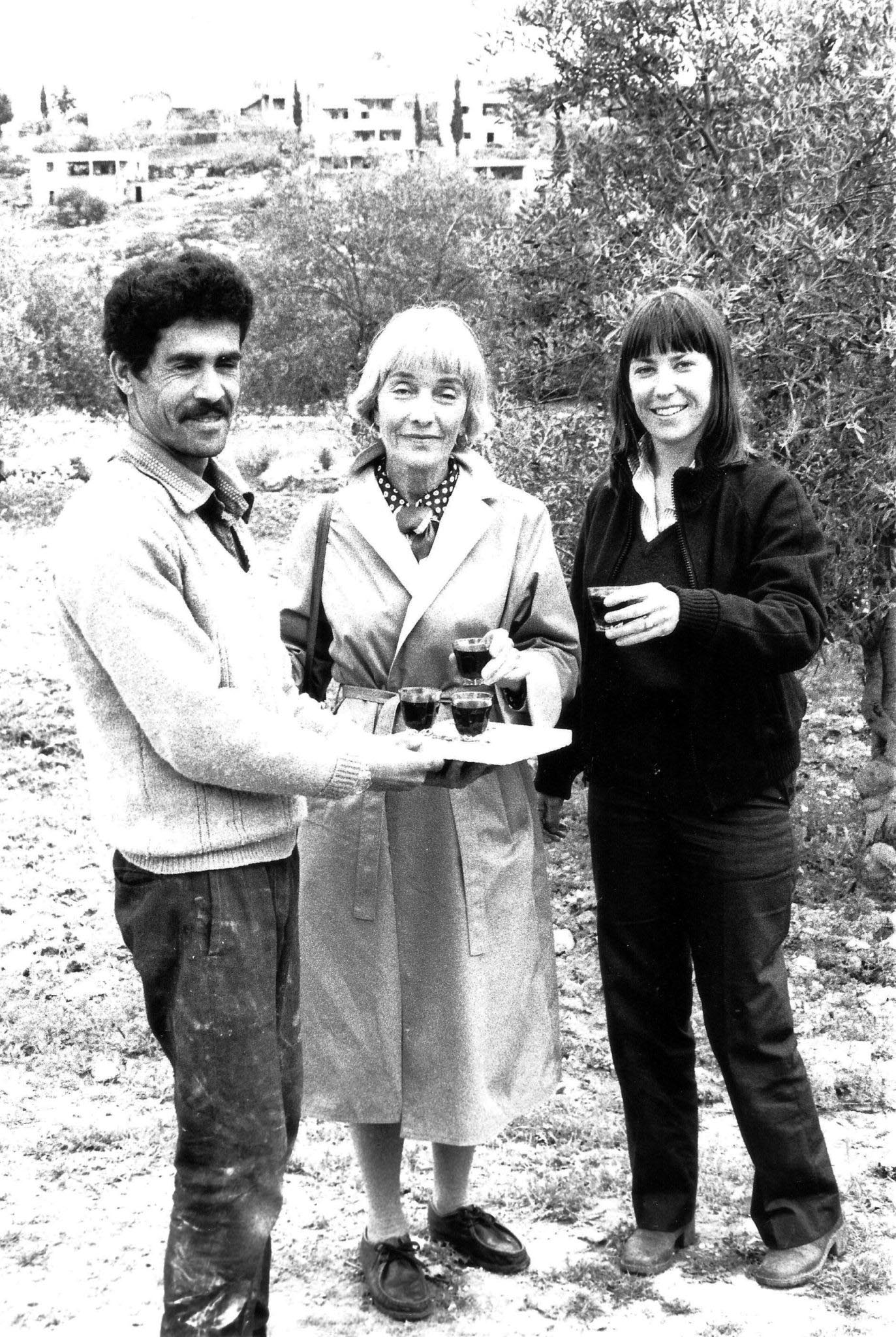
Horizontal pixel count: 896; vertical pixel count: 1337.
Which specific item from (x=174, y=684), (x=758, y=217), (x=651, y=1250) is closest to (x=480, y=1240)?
(x=651, y=1250)

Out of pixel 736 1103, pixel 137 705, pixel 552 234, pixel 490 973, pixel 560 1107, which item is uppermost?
pixel 552 234

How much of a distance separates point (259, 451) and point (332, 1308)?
55.4ft

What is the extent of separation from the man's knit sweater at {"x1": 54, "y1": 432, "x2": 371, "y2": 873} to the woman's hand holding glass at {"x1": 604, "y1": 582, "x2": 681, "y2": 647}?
701 millimetres

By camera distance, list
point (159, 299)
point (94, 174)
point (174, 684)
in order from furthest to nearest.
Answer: point (94, 174)
point (159, 299)
point (174, 684)

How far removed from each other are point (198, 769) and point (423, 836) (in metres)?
0.99

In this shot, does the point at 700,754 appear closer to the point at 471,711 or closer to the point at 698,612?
the point at 698,612

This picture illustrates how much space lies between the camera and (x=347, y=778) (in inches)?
109

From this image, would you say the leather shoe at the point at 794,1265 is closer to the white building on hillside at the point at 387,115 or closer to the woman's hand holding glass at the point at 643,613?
the woman's hand holding glass at the point at 643,613

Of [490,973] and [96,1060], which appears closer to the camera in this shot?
[490,973]

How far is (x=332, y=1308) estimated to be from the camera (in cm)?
354

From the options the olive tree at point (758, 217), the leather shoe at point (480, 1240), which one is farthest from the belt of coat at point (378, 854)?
the olive tree at point (758, 217)

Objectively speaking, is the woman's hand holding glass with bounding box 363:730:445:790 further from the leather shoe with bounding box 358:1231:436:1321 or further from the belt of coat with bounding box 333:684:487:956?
the leather shoe with bounding box 358:1231:436:1321

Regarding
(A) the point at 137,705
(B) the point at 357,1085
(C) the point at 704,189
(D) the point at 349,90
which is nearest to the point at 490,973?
(B) the point at 357,1085

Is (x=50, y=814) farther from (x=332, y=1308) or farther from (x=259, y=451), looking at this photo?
(x=259, y=451)
